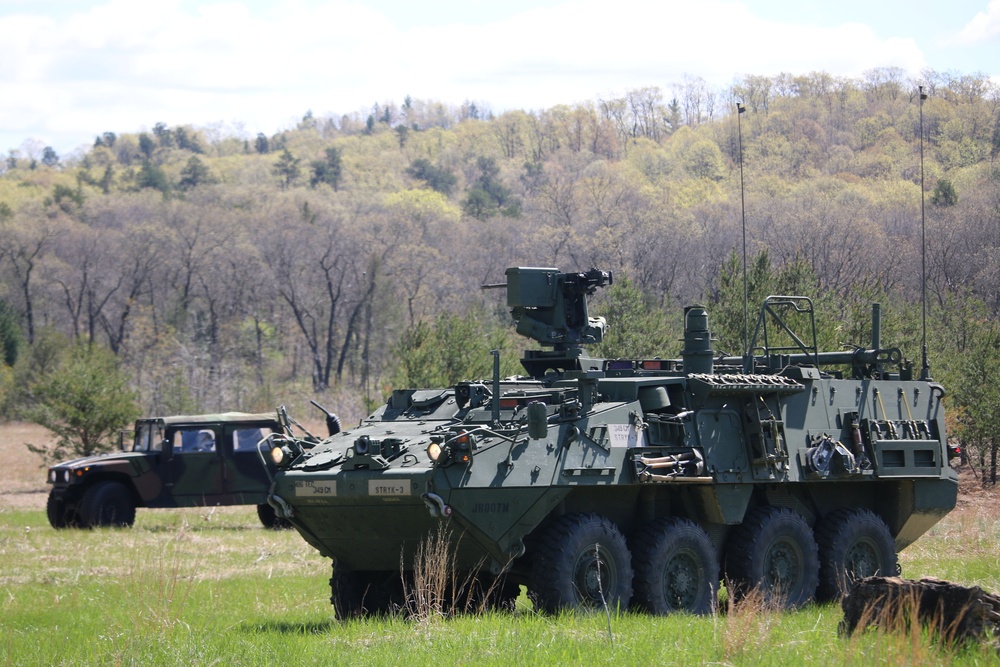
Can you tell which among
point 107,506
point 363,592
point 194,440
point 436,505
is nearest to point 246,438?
point 194,440

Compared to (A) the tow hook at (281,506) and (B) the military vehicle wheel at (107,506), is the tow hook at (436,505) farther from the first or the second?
(B) the military vehicle wheel at (107,506)

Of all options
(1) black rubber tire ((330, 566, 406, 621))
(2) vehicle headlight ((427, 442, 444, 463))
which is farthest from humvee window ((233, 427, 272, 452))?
(2) vehicle headlight ((427, 442, 444, 463))

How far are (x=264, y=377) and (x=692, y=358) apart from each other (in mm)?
51622

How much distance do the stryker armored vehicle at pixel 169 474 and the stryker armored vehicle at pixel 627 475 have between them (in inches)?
367

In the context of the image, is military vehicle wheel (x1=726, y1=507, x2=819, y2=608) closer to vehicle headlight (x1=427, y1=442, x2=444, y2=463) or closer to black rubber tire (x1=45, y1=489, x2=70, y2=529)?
vehicle headlight (x1=427, y1=442, x2=444, y2=463)

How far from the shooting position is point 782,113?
330 ft

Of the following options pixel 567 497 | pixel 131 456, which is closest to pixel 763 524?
pixel 567 497

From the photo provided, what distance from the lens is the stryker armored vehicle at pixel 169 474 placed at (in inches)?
822

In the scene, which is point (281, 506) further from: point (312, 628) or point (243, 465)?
point (243, 465)

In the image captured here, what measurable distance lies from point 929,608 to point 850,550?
4540 millimetres

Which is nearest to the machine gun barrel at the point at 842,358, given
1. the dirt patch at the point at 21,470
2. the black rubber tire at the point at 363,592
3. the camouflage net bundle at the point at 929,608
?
the black rubber tire at the point at 363,592

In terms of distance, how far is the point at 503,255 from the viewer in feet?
226

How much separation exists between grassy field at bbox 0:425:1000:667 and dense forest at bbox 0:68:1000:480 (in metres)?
12.4

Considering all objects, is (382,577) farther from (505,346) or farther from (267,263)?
(267,263)
